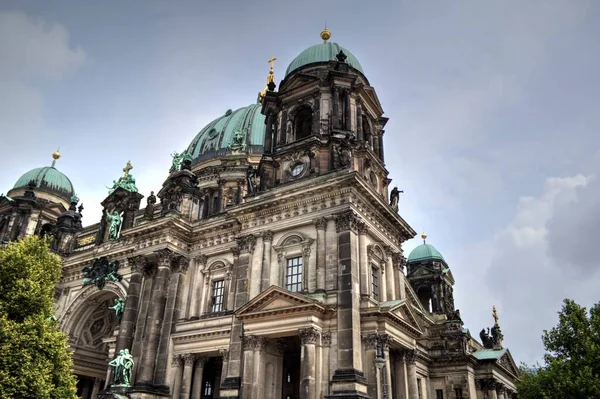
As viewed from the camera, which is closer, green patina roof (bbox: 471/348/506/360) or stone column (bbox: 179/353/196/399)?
stone column (bbox: 179/353/196/399)

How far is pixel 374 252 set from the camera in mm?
29031

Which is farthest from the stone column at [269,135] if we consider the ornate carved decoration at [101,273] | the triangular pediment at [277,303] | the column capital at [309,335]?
the ornate carved decoration at [101,273]

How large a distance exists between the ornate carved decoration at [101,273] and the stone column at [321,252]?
18476mm

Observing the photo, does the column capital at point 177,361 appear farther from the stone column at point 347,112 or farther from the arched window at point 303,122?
the stone column at point 347,112

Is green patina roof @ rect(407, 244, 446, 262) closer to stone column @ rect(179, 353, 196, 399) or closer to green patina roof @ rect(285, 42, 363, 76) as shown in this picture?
green patina roof @ rect(285, 42, 363, 76)

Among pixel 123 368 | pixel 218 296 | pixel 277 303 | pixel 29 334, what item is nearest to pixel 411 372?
pixel 277 303

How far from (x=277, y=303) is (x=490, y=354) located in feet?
78.2

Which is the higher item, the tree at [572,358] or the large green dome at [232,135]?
the large green dome at [232,135]

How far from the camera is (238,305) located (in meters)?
28.7

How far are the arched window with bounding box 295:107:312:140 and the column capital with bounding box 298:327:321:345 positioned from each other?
1420 centimetres

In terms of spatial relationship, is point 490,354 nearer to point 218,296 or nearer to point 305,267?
point 305,267

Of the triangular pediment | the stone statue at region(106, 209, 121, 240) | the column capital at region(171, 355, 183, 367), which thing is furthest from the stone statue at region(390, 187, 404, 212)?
the stone statue at region(106, 209, 121, 240)

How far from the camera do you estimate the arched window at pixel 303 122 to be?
3431 cm

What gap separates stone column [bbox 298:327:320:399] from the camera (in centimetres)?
2370
